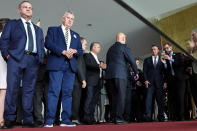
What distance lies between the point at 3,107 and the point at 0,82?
0.22m

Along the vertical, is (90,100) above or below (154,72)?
below

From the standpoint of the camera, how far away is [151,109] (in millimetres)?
3658

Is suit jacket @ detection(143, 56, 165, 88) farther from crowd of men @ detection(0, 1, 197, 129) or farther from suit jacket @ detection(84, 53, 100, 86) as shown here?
suit jacket @ detection(84, 53, 100, 86)

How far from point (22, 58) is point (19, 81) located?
0.20 m

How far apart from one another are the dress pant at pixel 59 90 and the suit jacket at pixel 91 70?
2.52 ft

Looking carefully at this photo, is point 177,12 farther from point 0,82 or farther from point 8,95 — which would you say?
point 0,82

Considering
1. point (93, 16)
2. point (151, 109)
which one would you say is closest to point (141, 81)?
point (151, 109)

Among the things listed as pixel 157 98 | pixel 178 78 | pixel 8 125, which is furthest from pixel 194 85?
pixel 8 125

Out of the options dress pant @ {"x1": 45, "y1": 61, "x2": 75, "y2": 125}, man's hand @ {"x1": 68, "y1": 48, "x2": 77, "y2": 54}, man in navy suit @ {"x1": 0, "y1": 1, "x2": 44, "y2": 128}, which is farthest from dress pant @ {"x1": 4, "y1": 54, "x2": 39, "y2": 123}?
man's hand @ {"x1": 68, "y1": 48, "x2": 77, "y2": 54}

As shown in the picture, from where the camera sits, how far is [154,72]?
11.9 ft

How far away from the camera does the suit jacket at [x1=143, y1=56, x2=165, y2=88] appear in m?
3.58

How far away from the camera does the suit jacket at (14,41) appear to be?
1.84 metres

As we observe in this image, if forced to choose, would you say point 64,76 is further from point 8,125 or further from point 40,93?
point 8,125

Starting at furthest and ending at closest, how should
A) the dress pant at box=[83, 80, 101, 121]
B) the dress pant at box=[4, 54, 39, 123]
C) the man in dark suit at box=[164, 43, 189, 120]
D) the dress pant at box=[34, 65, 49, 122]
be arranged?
1. the man in dark suit at box=[164, 43, 189, 120]
2. the dress pant at box=[83, 80, 101, 121]
3. the dress pant at box=[34, 65, 49, 122]
4. the dress pant at box=[4, 54, 39, 123]
